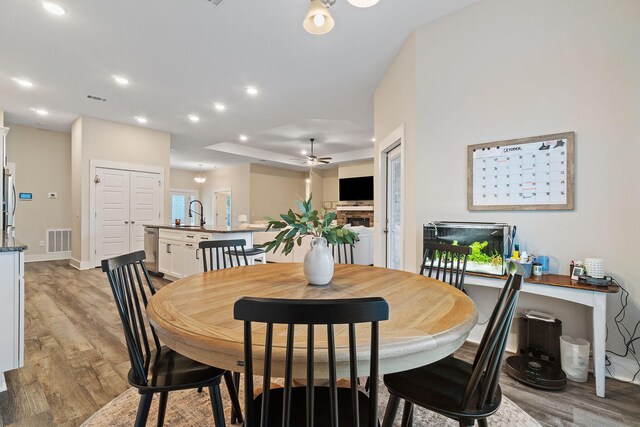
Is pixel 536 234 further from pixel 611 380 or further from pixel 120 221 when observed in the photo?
pixel 120 221

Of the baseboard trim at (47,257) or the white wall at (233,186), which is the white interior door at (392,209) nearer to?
the white wall at (233,186)

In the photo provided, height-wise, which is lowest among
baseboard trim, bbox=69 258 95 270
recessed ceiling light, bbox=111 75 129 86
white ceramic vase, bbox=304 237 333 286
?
baseboard trim, bbox=69 258 95 270

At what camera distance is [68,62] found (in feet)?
11.7

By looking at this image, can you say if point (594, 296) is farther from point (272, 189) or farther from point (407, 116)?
point (272, 189)

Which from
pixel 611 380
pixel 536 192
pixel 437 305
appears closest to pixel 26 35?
pixel 437 305

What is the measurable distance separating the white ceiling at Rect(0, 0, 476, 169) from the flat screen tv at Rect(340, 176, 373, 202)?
3227 millimetres

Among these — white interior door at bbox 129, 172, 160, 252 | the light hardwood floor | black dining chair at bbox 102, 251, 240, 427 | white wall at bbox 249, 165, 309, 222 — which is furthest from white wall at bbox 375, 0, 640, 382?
white wall at bbox 249, 165, 309, 222

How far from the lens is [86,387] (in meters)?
1.88

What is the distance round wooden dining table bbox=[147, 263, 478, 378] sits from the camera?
79cm

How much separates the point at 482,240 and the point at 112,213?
6.45 m

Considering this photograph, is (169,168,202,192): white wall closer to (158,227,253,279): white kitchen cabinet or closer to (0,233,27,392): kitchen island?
(158,227,253,279): white kitchen cabinet

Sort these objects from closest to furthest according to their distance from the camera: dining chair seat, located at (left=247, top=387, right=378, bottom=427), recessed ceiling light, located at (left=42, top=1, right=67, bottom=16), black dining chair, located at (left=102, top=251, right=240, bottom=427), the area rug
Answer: dining chair seat, located at (left=247, top=387, right=378, bottom=427), black dining chair, located at (left=102, top=251, right=240, bottom=427), the area rug, recessed ceiling light, located at (left=42, top=1, right=67, bottom=16)

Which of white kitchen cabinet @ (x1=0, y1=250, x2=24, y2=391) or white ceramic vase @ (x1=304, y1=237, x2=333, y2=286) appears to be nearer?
white ceramic vase @ (x1=304, y1=237, x2=333, y2=286)

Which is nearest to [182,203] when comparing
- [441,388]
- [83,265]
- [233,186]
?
[233,186]
